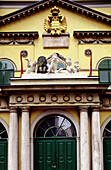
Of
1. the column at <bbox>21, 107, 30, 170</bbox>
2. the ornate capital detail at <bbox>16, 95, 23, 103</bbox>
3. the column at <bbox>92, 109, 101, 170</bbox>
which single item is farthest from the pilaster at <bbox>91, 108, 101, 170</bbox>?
the ornate capital detail at <bbox>16, 95, 23, 103</bbox>

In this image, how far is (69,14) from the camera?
76.0 feet

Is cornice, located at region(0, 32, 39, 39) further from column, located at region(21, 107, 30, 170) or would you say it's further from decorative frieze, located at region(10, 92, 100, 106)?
column, located at region(21, 107, 30, 170)

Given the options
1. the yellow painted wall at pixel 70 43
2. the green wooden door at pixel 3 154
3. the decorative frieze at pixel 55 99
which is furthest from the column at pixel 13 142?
the yellow painted wall at pixel 70 43

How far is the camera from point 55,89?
64.2 ft

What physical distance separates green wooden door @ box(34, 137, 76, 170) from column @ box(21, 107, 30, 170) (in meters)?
1.03

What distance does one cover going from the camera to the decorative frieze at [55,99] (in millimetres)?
19781

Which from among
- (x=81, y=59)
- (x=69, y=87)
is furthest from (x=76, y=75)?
(x=81, y=59)

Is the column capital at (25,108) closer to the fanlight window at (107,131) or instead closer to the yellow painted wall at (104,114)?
the yellow painted wall at (104,114)

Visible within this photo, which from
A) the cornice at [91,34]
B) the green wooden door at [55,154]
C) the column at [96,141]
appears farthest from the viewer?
the cornice at [91,34]

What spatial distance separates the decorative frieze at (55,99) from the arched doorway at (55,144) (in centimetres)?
133

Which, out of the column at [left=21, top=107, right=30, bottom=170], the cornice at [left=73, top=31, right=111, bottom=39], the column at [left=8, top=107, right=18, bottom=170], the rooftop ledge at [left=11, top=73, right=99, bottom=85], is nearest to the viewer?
the column at [left=21, top=107, right=30, bottom=170]

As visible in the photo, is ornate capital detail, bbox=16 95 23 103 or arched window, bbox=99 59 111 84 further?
arched window, bbox=99 59 111 84

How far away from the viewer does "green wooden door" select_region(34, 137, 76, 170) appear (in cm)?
1995

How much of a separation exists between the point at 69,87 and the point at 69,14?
6.37m
